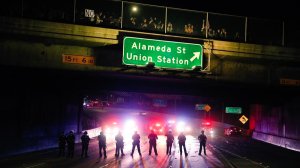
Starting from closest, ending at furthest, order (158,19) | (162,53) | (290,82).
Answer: (162,53), (158,19), (290,82)

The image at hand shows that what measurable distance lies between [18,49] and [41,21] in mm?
2067

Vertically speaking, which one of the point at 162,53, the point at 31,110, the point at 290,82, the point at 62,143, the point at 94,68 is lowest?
the point at 62,143

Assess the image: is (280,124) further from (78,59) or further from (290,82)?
(78,59)

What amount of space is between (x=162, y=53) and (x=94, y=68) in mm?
3614

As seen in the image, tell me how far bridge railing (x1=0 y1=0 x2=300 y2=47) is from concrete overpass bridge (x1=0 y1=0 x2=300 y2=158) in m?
0.46

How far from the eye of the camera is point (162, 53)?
23.2m

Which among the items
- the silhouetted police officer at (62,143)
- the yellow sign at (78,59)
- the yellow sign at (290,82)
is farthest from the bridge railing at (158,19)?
the silhouetted police officer at (62,143)

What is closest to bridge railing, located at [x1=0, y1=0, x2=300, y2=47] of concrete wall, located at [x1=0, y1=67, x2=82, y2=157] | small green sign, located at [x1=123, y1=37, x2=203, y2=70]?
small green sign, located at [x1=123, y1=37, x2=203, y2=70]

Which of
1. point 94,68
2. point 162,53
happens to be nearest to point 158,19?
point 162,53

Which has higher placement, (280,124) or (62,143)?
(280,124)

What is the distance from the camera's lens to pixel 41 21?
2164 cm

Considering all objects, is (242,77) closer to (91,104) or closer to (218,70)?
(218,70)

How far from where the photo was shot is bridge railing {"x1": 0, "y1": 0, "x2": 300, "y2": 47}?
73.4 feet

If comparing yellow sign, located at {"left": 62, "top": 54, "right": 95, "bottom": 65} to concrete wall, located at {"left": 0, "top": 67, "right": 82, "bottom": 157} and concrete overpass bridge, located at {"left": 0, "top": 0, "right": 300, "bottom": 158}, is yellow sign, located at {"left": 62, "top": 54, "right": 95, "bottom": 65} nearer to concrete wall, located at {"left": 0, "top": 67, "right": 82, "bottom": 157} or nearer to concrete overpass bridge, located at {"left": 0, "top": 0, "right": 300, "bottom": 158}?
concrete overpass bridge, located at {"left": 0, "top": 0, "right": 300, "bottom": 158}
